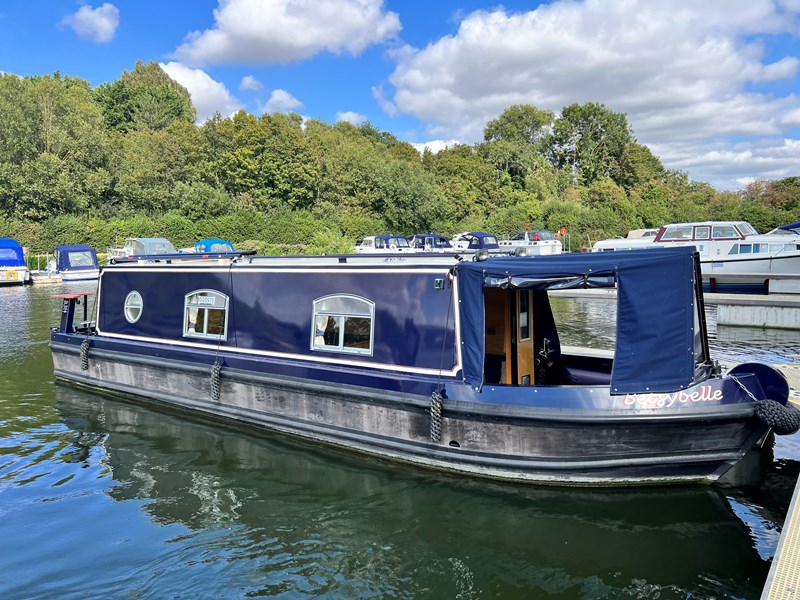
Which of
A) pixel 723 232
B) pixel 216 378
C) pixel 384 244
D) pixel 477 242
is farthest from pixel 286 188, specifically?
pixel 216 378

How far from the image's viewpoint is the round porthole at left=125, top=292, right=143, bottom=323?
10.8 meters

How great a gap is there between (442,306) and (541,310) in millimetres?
1871

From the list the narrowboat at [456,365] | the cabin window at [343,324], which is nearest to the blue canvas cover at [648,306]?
the narrowboat at [456,365]

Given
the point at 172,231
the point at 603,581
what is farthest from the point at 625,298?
the point at 172,231

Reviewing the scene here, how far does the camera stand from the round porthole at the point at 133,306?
10.8m

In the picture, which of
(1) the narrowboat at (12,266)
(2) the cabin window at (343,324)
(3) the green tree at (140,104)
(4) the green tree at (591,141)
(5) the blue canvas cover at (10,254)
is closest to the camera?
(2) the cabin window at (343,324)

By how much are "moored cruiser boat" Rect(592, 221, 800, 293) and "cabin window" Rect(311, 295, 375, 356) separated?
14908 mm

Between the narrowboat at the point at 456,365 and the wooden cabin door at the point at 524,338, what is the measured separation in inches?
1.1

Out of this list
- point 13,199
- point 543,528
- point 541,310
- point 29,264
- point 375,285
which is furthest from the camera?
point 13,199

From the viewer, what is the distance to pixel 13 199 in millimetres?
41250

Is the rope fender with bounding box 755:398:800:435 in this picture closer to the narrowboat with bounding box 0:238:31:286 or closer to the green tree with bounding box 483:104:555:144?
the narrowboat with bounding box 0:238:31:286

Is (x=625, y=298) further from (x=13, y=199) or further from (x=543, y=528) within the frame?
(x=13, y=199)

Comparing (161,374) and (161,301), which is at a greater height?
(161,301)

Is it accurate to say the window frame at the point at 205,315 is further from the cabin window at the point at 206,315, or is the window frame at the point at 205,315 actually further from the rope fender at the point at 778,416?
the rope fender at the point at 778,416
